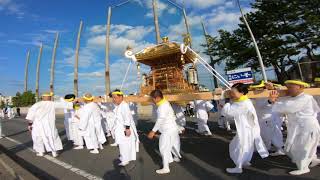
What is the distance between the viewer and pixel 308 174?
19.9ft

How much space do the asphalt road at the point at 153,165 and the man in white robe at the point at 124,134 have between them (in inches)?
8.4

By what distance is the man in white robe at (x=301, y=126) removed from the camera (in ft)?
20.0

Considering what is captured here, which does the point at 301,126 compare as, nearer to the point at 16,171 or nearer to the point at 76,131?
the point at 16,171

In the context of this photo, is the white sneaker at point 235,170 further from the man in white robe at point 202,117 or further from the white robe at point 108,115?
the white robe at point 108,115

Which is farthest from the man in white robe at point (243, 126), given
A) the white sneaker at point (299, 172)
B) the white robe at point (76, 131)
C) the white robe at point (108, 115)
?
the white robe at point (108, 115)

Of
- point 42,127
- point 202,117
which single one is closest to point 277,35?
point 202,117

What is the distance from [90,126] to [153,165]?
11.0 ft

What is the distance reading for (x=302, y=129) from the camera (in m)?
6.22

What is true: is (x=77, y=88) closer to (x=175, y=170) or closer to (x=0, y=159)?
(x=0, y=159)

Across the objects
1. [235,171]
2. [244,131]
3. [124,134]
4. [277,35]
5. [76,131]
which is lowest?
[235,171]

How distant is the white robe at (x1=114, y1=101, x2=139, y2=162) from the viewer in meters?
8.15

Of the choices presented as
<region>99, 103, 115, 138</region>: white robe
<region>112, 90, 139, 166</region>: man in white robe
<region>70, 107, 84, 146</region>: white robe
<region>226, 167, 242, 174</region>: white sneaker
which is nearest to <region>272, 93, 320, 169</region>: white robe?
<region>226, 167, 242, 174</region>: white sneaker

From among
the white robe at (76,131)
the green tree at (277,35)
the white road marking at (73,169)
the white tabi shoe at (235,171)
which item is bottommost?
the white road marking at (73,169)

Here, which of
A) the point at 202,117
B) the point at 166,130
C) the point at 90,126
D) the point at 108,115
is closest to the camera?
the point at 166,130
